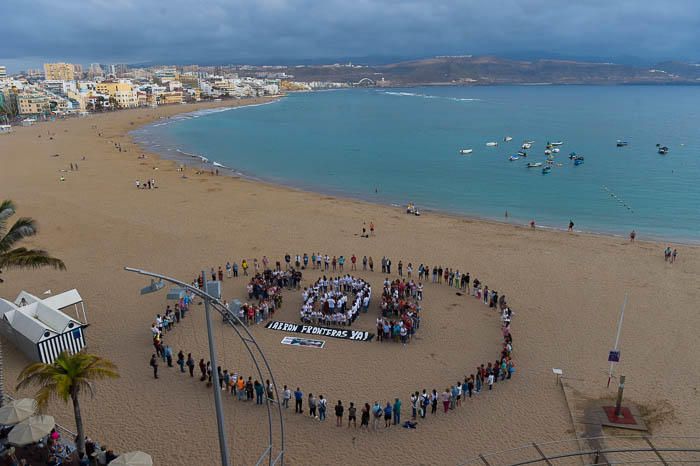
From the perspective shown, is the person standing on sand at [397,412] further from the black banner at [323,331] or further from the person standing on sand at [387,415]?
the black banner at [323,331]

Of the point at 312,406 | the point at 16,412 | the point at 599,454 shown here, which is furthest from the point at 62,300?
the point at 599,454

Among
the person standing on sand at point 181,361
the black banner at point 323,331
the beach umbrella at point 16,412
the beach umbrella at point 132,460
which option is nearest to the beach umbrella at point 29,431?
the beach umbrella at point 16,412

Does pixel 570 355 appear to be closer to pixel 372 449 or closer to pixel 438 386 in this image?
pixel 438 386

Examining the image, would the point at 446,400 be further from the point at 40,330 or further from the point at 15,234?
the point at 40,330

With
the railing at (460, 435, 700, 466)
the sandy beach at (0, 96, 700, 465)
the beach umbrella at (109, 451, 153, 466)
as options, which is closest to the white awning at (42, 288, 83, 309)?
the sandy beach at (0, 96, 700, 465)

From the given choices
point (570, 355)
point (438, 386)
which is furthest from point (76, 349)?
point (570, 355)
